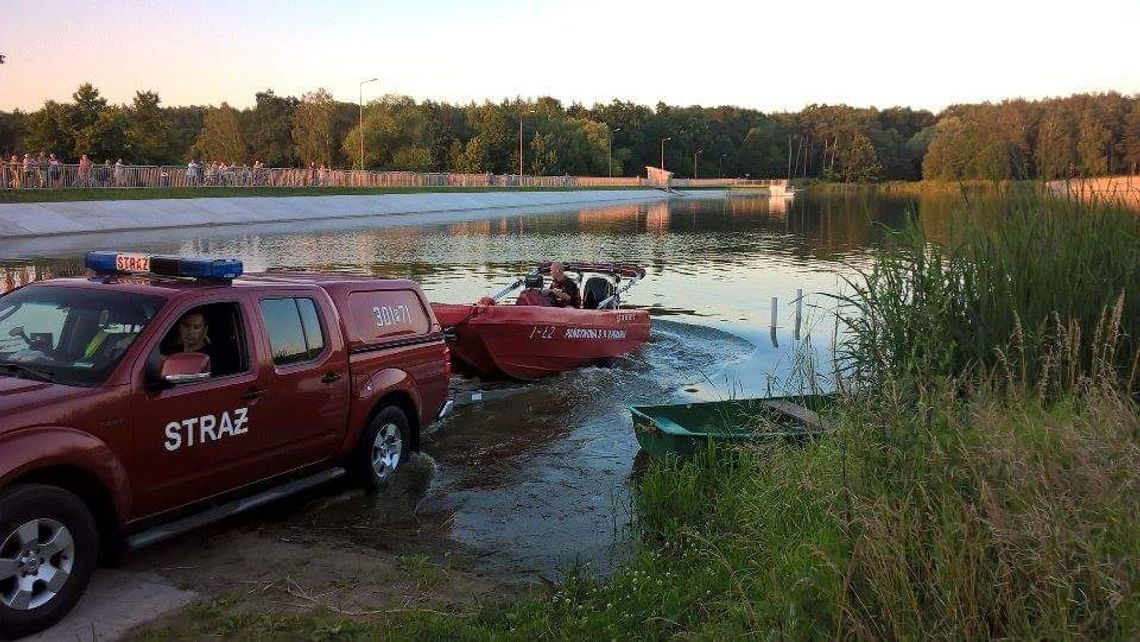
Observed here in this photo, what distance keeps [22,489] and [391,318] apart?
364 cm

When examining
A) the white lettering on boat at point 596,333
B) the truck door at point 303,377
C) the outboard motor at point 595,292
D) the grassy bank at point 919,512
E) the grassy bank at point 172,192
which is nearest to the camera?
the grassy bank at point 919,512

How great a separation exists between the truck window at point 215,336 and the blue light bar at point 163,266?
0.24 m

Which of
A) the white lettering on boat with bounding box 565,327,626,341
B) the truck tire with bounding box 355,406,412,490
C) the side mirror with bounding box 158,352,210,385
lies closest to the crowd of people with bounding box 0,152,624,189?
the white lettering on boat with bounding box 565,327,626,341

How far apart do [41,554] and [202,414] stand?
4.21 ft

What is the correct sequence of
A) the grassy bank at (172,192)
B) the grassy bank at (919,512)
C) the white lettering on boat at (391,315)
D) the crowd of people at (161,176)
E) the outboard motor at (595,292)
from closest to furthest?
the grassy bank at (919,512)
the white lettering on boat at (391,315)
the outboard motor at (595,292)
the grassy bank at (172,192)
the crowd of people at (161,176)

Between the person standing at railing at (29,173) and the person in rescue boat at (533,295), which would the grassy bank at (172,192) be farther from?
the person in rescue boat at (533,295)

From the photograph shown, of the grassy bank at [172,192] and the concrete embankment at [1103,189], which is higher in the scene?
the grassy bank at [172,192]

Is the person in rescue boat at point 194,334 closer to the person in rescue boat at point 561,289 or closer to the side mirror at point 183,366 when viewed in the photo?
the side mirror at point 183,366

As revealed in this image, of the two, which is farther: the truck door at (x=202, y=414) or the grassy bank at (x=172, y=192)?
the grassy bank at (x=172, y=192)

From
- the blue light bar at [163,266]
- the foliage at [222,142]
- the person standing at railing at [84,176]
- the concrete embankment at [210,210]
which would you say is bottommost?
the blue light bar at [163,266]

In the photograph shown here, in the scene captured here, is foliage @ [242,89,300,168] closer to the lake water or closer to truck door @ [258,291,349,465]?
the lake water

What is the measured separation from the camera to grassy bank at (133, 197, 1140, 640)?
12.5 ft

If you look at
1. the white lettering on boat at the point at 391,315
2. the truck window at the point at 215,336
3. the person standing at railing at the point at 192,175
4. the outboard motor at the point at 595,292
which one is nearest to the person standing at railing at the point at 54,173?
the person standing at railing at the point at 192,175

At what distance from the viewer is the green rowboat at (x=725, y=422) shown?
295 inches
